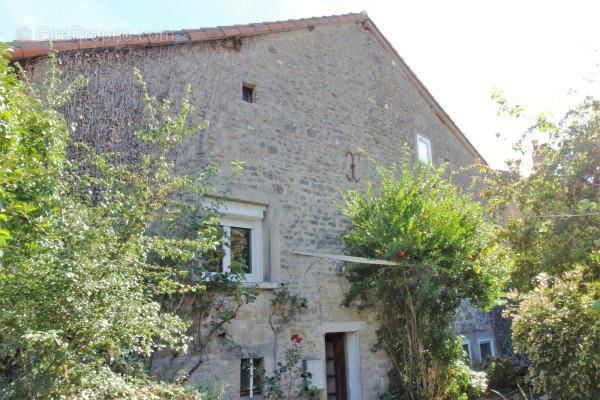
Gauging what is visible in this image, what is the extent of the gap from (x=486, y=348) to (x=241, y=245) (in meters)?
8.23

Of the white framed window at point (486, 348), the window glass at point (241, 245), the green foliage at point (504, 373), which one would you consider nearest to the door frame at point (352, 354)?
the window glass at point (241, 245)

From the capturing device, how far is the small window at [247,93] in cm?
804

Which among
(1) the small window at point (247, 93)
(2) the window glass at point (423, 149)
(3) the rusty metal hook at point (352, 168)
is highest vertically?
(2) the window glass at point (423, 149)

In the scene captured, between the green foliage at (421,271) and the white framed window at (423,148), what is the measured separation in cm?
291

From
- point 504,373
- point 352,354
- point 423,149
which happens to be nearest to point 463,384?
point 352,354

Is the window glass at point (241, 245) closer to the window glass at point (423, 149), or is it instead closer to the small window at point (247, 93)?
the small window at point (247, 93)

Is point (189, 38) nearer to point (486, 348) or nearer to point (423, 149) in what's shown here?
point (423, 149)

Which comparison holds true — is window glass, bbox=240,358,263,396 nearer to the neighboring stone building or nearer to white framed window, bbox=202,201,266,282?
the neighboring stone building

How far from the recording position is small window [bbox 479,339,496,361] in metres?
12.4

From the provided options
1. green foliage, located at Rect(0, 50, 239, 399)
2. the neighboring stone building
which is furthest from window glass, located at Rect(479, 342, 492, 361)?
green foliage, located at Rect(0, 50, 239, 399)

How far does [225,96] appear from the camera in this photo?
7.61 metres

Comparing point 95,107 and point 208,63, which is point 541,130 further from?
point 95,107

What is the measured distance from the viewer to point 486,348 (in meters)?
12.6

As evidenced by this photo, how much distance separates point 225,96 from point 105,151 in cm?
212
